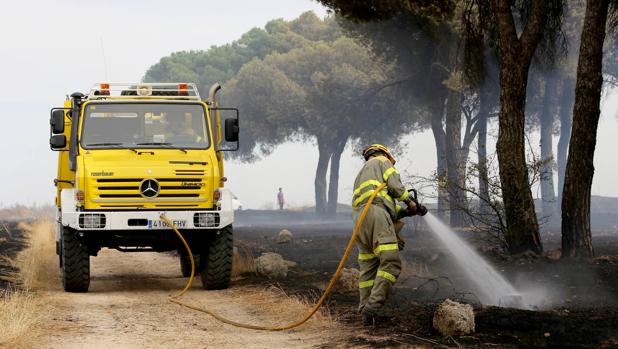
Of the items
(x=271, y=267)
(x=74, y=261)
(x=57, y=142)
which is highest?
(x=57, y=142)

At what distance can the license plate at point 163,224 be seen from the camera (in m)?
14.0

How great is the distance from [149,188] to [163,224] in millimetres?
535

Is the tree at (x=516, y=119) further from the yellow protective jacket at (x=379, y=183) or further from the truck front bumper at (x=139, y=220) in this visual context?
the yellow protective jacket at (x=379, y=183)

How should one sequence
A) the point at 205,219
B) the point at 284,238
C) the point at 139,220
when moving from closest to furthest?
1. the point at 139,220
2. the point at 205,219
3. the point at 284,238

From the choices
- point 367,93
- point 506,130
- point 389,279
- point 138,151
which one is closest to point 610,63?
point 367,93

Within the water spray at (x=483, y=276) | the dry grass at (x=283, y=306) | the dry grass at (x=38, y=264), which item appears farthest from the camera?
the dry grass at (x=38, y=264)

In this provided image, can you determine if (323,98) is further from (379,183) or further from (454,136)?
(379,183)

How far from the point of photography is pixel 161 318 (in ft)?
37.3

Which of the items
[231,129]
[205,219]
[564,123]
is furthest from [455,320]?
[564,123]

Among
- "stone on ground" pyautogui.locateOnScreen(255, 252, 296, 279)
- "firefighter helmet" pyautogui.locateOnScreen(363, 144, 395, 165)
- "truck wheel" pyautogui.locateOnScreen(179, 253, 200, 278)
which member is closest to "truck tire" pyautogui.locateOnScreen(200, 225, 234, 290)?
"stone on ground" pyautogui.locateOnScreen(255, 252, 296, 279)

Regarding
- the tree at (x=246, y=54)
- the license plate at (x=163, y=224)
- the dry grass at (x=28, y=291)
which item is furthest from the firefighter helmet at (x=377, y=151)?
the tree at (x=246, y=54)

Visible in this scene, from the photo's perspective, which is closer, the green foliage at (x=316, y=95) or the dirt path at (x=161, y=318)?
the dirt path at (x=161, y=318)

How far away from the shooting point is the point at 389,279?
9953 mm

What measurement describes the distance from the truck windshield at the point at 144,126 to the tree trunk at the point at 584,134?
621 centimetres
